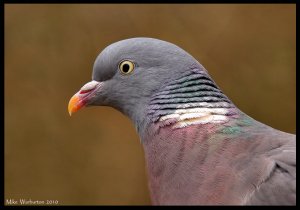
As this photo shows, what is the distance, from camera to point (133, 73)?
8.66 feet

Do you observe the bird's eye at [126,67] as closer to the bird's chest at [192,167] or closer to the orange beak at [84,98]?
the orange beak at [84,98]

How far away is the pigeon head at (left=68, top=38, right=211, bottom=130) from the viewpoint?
2539 millimetres

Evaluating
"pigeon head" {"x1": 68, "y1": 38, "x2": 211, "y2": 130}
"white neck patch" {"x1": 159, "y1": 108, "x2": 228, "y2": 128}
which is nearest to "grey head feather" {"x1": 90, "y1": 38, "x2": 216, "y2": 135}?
"pigeon head" {"x1": 68, "y1": 38, "x2": 211, "y2": 130}

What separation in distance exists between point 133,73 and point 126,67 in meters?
0.05

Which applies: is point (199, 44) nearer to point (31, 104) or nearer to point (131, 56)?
point (31, 104)

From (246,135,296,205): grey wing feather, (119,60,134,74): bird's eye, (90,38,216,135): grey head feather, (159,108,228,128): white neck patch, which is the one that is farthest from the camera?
(119,60,134,74): bird's eye

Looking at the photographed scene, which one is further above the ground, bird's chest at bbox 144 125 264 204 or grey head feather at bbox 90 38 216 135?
grey head feather at bbox 90 38 216 135

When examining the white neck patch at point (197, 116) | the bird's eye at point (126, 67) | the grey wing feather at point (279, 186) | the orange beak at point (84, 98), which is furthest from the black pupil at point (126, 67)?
the grey wing feather at point (279, 186)

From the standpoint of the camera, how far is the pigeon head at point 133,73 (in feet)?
8.33

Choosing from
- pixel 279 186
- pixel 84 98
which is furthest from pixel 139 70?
pixel 279 186

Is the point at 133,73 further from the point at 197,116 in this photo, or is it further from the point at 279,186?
the point at 279,186

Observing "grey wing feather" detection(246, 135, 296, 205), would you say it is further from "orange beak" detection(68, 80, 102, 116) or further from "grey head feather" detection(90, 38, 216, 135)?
Result: "orange beak" detection(68, 80, 102, 116)

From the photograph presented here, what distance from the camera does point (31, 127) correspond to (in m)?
6.29
